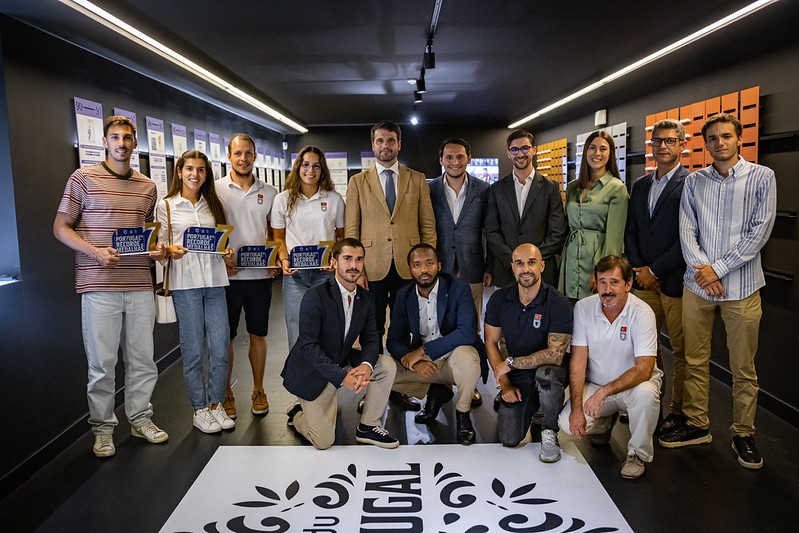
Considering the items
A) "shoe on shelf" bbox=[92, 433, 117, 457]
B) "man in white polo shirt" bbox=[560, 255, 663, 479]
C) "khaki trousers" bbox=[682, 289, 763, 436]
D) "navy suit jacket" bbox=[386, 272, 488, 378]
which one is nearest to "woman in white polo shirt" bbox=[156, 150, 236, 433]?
"shoe on shelf" bbox=[92, 433, 117, 457]

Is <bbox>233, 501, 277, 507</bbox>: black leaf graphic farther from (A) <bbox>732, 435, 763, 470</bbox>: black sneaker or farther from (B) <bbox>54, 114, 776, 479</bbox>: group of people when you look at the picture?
(A) <bbox>732, 435, 763, 470</bbox>: black sneaker

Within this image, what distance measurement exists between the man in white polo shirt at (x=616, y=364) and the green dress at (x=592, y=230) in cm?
46

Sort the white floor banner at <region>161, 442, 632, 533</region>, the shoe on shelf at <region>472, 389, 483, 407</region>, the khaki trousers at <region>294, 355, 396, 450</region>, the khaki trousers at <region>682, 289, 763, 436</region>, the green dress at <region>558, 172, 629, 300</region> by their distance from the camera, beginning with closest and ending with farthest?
the white floor banner at <region>161, 442, 632, 533</region> < the khaki trousers at <region>682, 289, 763, 436</region> < the khaki trousers at <region>294, 355, 396, 450</region> < the green dress at <region>558, 172, 629, 300</region> < the shoe on shelf at <region>472, 389, 483, 407</region>

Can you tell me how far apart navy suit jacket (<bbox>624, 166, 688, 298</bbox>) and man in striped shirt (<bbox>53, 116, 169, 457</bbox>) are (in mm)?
2691

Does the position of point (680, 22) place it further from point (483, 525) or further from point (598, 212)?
point (483, 525)

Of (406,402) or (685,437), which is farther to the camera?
(406,402)

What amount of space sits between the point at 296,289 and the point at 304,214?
462 mm

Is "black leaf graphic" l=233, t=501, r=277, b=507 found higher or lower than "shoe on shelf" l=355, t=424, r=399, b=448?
lower

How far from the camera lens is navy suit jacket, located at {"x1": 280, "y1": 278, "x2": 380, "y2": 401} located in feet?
10.3

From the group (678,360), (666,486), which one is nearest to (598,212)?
(678,360)

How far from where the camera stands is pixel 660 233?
11.1 feet

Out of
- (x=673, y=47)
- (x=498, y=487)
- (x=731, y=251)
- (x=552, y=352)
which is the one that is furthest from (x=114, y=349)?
(x=673, y=47)

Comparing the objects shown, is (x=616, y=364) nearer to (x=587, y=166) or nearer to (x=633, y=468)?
(x=633, y=468)

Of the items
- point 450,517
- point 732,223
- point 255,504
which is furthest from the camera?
point 732,223
